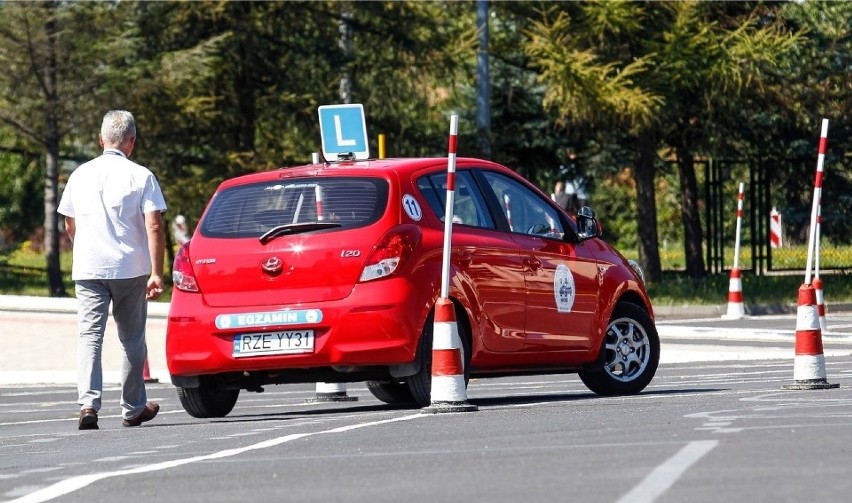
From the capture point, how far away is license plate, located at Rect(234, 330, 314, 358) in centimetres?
1141

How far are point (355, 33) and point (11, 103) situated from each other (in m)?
6.91

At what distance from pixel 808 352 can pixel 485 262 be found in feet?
7.00

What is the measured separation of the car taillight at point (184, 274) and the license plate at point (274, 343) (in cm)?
49

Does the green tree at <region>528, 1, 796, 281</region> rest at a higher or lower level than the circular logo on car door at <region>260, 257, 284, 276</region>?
higher

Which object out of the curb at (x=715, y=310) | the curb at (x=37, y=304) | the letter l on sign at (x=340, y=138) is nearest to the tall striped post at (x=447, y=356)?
the letter l on sign at (x=340, y=138)

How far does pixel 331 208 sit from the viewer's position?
11648 millimetres

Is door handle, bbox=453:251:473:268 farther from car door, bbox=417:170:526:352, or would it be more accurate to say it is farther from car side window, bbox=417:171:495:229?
car side window, bbox=417:171:495:229

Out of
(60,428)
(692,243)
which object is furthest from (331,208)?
(692,243)

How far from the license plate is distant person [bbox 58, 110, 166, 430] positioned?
58cm

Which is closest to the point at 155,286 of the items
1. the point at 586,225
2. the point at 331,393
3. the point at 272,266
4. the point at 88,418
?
the point at 272,266

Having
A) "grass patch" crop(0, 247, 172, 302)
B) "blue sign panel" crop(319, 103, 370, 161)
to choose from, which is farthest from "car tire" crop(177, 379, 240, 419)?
"grass patch" crop(0, 247, 172, 302)

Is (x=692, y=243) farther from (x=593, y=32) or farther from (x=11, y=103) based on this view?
(x=11, y=103)

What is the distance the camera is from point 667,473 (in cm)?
717

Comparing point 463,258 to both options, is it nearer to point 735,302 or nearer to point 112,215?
point 112,215
